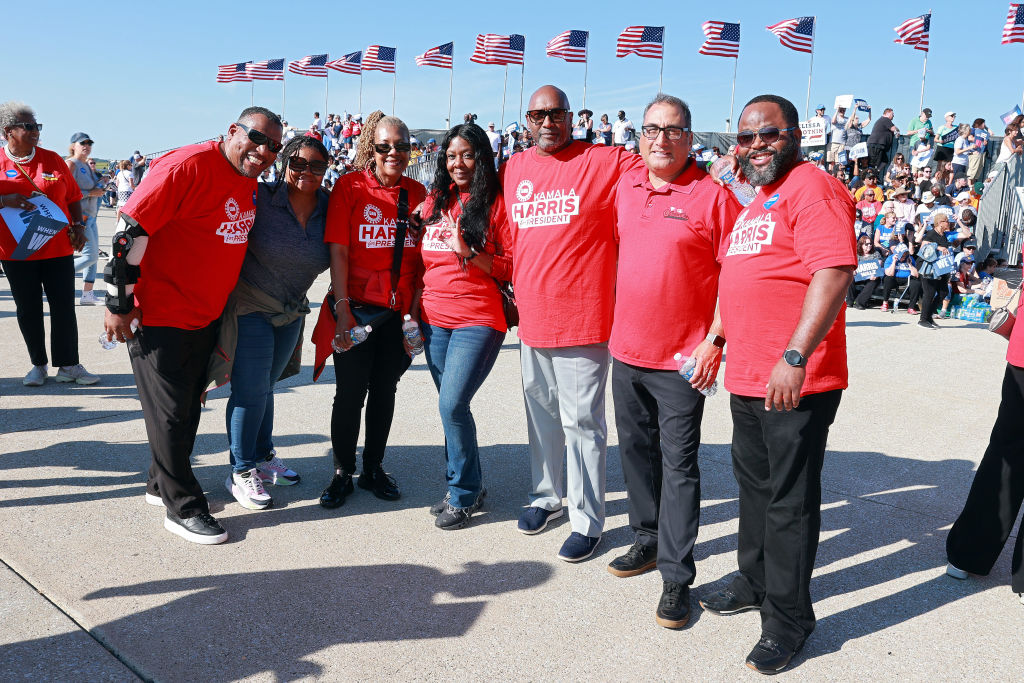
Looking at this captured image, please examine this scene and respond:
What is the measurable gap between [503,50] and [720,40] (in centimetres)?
888

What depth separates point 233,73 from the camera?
114 feet

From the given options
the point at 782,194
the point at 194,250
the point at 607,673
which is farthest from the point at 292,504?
the point at 782,194

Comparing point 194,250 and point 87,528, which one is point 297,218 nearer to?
point 194,250

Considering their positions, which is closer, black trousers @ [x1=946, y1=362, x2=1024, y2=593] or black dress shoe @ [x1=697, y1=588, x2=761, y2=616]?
black dress shoe @ [x1=697, y1=588, x2=761, y2=616]

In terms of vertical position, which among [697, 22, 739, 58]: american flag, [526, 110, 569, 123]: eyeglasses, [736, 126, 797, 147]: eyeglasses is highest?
[697, 22, 739, 58]: american flag

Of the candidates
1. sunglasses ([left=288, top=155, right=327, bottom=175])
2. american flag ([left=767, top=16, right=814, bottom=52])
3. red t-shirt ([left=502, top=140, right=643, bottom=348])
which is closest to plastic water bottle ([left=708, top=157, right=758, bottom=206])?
red t-shirt ([left=502, top=140, right=643, bottom=348])

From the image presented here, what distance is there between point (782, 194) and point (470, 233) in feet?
4.99

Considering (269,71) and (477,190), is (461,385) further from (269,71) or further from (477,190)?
(269,71)

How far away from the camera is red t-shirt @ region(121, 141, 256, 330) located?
328 cm

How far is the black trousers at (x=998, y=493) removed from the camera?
329 cm

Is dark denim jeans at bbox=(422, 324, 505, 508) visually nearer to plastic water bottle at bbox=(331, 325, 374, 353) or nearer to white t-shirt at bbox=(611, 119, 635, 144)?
plastic water bottle at bbox=(331, 325, 374, 353)

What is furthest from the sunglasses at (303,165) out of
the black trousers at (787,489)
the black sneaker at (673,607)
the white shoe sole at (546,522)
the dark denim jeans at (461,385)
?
the black sneaker at (673,607)

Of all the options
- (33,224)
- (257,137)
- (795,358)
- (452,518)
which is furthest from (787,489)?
Answer: (33,224)

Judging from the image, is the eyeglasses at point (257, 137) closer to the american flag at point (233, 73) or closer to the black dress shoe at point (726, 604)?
the black dress shoe at point (726, 604)
